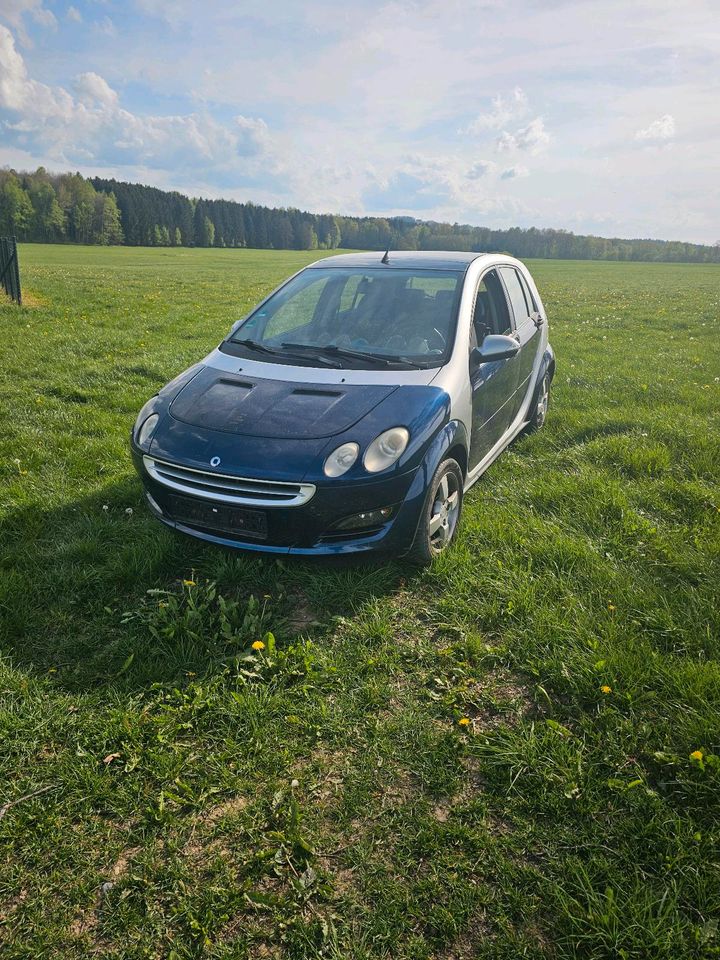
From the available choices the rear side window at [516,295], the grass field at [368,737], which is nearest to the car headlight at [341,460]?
the grass field at [368,737]

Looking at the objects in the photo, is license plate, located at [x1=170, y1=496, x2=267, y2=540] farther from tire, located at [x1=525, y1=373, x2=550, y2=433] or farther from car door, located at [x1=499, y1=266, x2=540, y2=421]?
tire, located at [x1=525, y1=373, x2=550, y2=433]

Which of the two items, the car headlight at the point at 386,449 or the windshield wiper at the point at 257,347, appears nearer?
the car headlight at the point at 386,449

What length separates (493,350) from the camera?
4023 mm

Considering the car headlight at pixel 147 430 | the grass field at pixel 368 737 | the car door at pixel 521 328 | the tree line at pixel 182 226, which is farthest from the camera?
the tree line at pixel 182 226

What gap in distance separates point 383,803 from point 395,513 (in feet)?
4.58

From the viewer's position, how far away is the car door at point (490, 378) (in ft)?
13.6

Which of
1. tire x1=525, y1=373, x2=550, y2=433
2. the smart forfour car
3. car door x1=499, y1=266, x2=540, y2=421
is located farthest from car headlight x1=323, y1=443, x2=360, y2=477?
tire x1=525, y1=373, x2=550, y2=433

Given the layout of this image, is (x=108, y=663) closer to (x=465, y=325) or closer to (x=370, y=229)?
(x=465, y=325)

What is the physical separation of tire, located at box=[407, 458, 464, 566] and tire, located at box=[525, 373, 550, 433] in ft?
7.88

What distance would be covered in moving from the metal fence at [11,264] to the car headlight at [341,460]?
1282 cm

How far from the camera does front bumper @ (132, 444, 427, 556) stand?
3.11m

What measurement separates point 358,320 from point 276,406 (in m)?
1.15

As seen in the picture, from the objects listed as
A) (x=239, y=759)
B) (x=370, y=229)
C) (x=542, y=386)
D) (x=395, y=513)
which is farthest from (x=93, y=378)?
(x=370, y=229)

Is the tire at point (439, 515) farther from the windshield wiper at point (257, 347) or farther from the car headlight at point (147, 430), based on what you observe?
the car headlight at point (147, 430)
